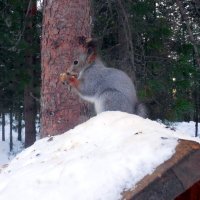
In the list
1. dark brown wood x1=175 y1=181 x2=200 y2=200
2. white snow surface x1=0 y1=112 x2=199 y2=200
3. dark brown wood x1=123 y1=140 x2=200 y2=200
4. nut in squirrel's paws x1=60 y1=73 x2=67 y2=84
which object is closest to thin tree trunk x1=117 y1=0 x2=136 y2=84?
nut in squirrel's paws x1=60 y1=73 x2=67 y2=84

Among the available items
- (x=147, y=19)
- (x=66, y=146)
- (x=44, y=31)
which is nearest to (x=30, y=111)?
(x=147, y=19)

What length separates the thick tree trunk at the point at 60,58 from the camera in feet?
15.9

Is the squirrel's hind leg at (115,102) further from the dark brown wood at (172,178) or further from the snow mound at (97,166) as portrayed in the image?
the dark brown wood at (172,178)

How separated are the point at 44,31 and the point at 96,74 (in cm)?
73

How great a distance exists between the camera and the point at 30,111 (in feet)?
37.4

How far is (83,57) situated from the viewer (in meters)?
4.96

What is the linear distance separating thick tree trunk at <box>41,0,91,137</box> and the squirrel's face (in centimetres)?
6

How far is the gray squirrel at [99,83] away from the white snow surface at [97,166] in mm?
2132

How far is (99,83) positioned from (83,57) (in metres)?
0.33

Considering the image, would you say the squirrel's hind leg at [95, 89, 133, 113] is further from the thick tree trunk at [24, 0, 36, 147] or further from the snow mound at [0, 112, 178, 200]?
the thick tree trunk at [24, 0, 36, 147]

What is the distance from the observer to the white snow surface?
1.84 meters

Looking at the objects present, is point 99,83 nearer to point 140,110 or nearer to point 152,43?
point 140,110

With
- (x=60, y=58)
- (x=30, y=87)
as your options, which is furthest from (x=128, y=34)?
(x=30, y=87)

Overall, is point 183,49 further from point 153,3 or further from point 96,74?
point 96,74
